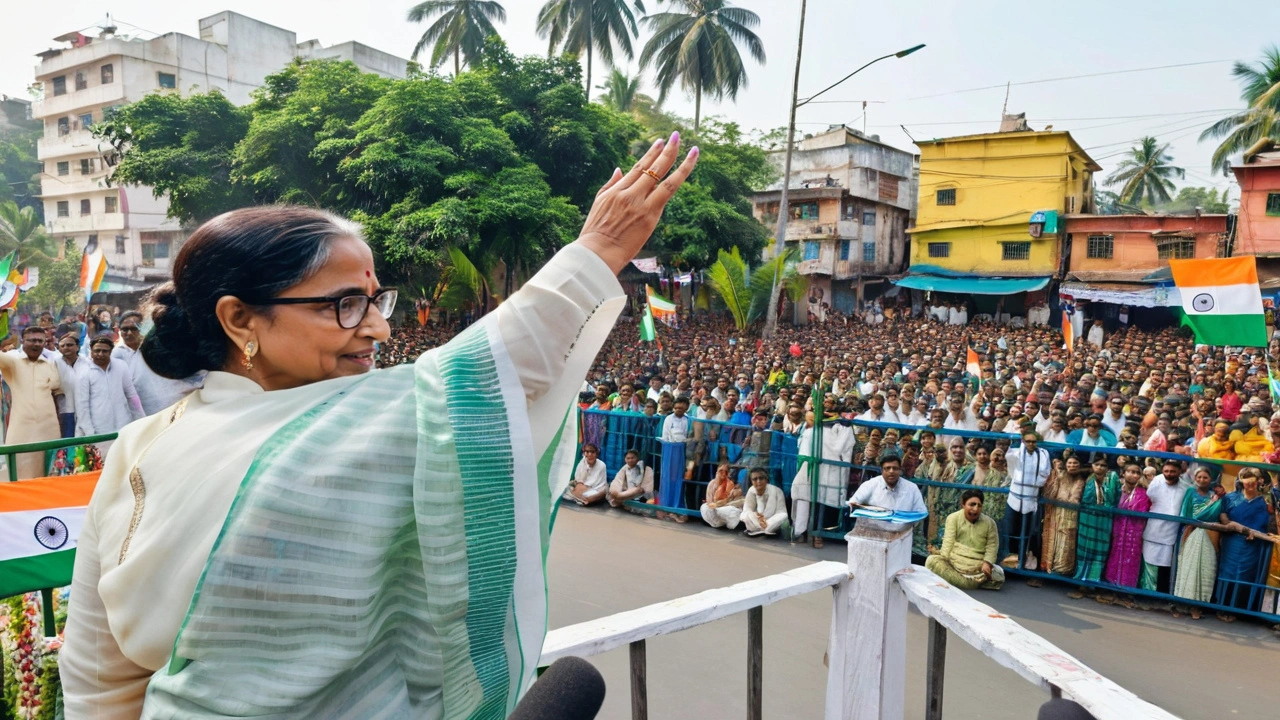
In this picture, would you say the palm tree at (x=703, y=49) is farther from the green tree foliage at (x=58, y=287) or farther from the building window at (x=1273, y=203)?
the green tree foliage at (x=58, y=287)

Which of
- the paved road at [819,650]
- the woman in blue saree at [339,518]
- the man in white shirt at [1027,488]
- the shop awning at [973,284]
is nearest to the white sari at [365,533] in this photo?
the woman in blue saree at [339,518]

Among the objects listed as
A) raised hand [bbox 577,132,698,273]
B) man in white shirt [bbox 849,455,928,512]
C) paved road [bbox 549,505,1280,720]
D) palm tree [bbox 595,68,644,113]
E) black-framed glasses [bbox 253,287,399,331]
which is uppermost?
palm tree [bbox 595,68,644,113]

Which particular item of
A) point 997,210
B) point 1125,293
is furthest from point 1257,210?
point 997,210

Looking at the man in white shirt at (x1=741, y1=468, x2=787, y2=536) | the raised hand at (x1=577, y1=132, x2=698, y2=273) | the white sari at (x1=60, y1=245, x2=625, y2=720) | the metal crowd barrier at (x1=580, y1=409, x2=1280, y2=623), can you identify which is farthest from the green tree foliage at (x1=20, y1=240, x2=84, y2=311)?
the raised hand at (x1=577, y1=132, x2=698, y2=273)

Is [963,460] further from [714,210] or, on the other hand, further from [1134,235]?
[1134,235]

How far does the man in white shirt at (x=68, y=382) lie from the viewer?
23.1ft

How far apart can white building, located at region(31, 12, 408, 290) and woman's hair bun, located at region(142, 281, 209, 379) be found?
121 feet

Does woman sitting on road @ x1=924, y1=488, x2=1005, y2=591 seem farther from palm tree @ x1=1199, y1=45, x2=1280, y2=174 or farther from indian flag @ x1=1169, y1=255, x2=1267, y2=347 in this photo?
palm tree @ x1=1199, y1=45, x2=1280, y2=174

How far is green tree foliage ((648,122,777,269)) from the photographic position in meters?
24.5

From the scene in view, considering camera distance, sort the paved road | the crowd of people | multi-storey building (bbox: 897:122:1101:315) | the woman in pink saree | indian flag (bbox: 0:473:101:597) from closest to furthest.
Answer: indian flag (bbox: 0:473:101:597) < the paved road < the crowd of people < the woman in pink saree < multi-storey building (bbox: 897:122:1101:315)

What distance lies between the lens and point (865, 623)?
212 centimetres

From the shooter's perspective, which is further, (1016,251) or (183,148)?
(1016,251)

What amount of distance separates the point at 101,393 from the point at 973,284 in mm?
28149

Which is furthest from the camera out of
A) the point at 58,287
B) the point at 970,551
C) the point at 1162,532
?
the point at 58,287
